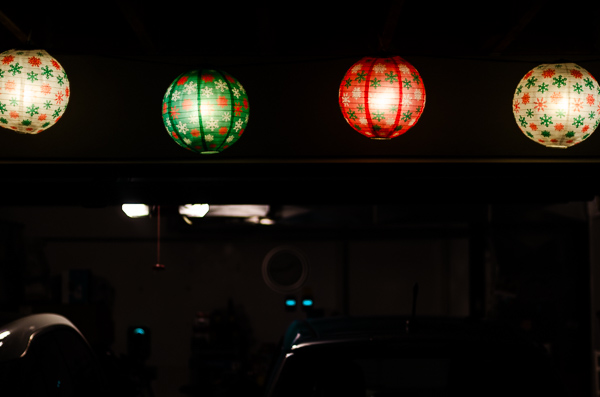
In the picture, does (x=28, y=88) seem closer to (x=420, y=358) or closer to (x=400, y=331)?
(x=400, y=331)

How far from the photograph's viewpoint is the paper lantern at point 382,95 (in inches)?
140

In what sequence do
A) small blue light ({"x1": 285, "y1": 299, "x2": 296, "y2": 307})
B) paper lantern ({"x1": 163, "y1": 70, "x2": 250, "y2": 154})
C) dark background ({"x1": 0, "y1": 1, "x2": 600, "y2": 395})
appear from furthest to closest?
small blue light ({"x1": 285, "y1": 299, "x2": 296, "y2": 307}) < dark background ({"x1": 0, "y1": 1, "x2": 600, "y2": 395}) < paper lantern ({"x1": 163, "y1": 70, "x2": 250, "y2": 154})

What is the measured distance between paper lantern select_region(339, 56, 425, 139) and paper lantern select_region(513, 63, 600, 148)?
2.08ft

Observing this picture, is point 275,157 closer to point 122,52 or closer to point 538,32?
point 122,52

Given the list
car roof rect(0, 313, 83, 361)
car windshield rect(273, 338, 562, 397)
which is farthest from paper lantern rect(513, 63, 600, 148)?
car roof rect(0, 313, 83, 361)

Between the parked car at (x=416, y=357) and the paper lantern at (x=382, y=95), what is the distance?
1.17 m

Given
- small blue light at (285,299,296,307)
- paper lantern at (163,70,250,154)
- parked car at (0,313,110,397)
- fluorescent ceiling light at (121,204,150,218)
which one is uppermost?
paper lantern at (163,70,250,154)

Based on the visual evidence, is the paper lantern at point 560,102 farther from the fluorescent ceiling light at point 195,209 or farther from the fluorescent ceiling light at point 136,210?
the fluorescent ceiling light at point 136,210

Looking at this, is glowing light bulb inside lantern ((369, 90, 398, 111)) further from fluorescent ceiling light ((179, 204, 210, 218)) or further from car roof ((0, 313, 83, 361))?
fluorescent ceiling light ((179, 204, 210, 218))

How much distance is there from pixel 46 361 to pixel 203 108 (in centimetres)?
165

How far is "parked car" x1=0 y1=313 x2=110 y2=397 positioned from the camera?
304cm

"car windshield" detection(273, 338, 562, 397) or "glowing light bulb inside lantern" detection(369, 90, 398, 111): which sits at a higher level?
"glowing light bulb inside lantern" detection(369, 90, 398, 111)

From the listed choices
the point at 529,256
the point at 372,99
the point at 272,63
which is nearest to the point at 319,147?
the point at 272,63

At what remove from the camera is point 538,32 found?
4.55 metres
